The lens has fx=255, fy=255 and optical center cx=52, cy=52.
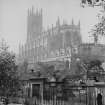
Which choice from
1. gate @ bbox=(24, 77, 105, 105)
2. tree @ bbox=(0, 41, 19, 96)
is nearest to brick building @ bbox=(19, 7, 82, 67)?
tree @ bbox=(0, 41, 19, 96)

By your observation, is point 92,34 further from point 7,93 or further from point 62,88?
point 7,93

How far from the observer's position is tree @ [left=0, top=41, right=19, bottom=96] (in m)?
13.0

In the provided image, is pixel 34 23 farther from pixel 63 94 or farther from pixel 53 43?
pixel 63 94

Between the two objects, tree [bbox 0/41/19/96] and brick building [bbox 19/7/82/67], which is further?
brick building [bbox 19/7/82/67]

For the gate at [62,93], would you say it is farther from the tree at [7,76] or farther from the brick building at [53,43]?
the brick building at [53,43]

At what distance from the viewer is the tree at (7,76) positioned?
42.6 feet

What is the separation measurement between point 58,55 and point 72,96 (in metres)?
45.9

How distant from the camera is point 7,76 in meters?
13.0

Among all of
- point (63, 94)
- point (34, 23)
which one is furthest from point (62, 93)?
point (34, 23)

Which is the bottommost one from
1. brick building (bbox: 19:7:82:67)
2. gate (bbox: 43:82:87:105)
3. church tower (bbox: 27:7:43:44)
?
gate (bbox: 43:82:87:105)

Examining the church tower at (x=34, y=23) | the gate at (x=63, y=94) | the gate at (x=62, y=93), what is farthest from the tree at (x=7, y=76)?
the church tower at (x=34, y=23)

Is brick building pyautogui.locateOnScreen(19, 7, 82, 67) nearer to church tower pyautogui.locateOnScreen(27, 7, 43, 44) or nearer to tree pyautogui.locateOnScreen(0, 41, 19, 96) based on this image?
church tower pyautogui.locateOnScreen(27, 7, 43, 44)

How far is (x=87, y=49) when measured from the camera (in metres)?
49.6

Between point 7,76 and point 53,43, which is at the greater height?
point 53,43
